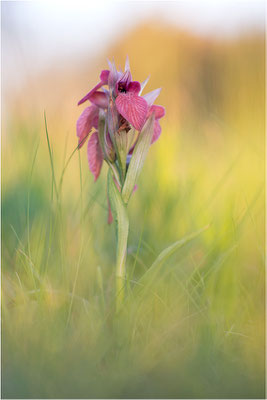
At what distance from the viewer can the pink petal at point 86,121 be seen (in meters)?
1.07

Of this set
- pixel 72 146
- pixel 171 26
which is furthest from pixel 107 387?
pixel 171 26

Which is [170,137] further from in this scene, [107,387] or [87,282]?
[107,387]

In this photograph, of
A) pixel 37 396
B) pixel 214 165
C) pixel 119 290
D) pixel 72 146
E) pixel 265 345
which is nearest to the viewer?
pixel 37 396

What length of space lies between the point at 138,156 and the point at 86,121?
7.6 inches

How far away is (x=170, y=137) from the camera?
5.73ft

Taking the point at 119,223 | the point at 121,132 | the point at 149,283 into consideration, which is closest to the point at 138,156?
the point at 121,132

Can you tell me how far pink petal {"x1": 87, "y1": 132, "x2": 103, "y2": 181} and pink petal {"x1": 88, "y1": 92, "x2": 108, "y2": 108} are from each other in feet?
0.31

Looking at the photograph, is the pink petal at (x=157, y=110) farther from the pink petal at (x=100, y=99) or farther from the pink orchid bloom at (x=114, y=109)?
the pink petal at (x=100, y=99)

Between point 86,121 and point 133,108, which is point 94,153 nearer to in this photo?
point 86,121

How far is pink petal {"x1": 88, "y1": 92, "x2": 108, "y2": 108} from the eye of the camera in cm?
104

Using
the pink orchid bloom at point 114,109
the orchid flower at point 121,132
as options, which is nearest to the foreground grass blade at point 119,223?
the orchid flower at point 121,132

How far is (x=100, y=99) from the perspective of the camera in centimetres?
104

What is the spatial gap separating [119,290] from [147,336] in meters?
0.15

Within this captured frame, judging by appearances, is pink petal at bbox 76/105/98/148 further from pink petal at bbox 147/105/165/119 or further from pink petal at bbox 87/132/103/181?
pink petal at bbox 147/105/165/119
